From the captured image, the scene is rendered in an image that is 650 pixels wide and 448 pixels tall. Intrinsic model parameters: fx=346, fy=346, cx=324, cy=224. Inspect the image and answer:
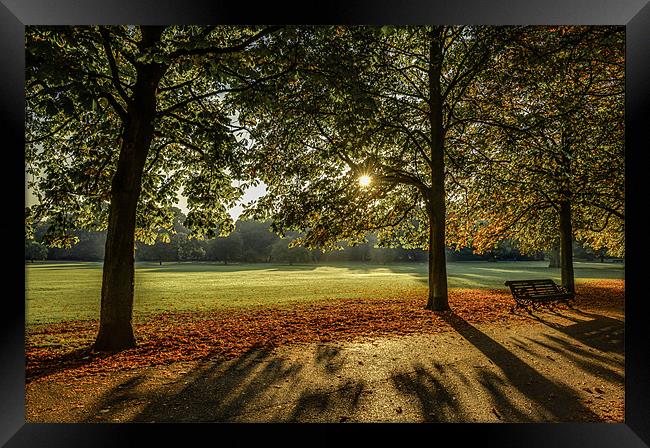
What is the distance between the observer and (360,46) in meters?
9.16

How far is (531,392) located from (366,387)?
8.46 feet

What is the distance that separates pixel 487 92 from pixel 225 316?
1294 cm

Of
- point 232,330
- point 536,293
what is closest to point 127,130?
point 232,330

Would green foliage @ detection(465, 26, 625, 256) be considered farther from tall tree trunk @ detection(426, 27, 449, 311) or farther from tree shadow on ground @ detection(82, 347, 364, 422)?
tree shadow on ground @ detection(82, 347, 364, 422)

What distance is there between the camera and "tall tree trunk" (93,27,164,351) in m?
7.74

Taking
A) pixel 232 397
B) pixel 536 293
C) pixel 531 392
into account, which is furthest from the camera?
pixel 536 293

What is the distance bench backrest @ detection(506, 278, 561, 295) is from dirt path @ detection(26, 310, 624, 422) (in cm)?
450

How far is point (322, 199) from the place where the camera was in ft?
39.6

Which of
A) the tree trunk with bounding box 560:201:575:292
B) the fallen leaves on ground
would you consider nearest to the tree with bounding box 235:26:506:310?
the fallen leaves on ground

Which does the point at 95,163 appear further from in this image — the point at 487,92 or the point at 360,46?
the point at 487,92
